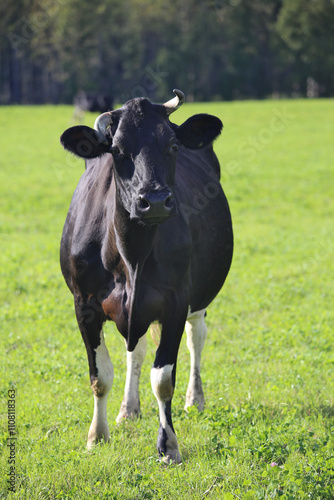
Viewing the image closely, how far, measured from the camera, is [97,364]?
539 cm

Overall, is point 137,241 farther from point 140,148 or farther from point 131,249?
point 140,148

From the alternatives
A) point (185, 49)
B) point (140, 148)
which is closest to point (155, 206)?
point (140, 148)

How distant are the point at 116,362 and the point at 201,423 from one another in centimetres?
192

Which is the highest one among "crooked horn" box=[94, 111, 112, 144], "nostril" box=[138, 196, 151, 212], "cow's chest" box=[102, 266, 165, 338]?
"crooked horn" box=[94, 111, 112, 144]

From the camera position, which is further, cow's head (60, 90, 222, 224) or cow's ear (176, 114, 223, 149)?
cow's ear (176, 114, 223, 149)

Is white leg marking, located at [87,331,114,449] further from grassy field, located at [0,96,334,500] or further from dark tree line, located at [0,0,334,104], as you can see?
dark tree line, located at [0,0,334,104]

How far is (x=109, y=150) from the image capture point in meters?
4.62

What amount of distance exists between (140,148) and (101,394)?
6.93 ft

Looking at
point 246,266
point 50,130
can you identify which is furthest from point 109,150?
point 50,130

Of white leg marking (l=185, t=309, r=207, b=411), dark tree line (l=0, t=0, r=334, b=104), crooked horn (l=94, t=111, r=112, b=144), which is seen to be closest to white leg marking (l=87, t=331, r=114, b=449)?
white leg marking (l=185, t=309, r=207, b=411)

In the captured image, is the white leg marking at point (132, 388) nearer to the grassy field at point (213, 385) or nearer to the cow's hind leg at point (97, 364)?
the grassy field at point (213, 385)

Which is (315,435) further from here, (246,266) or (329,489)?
(246,266)

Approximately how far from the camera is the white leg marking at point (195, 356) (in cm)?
628

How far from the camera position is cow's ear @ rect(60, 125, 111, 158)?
4.71 m
